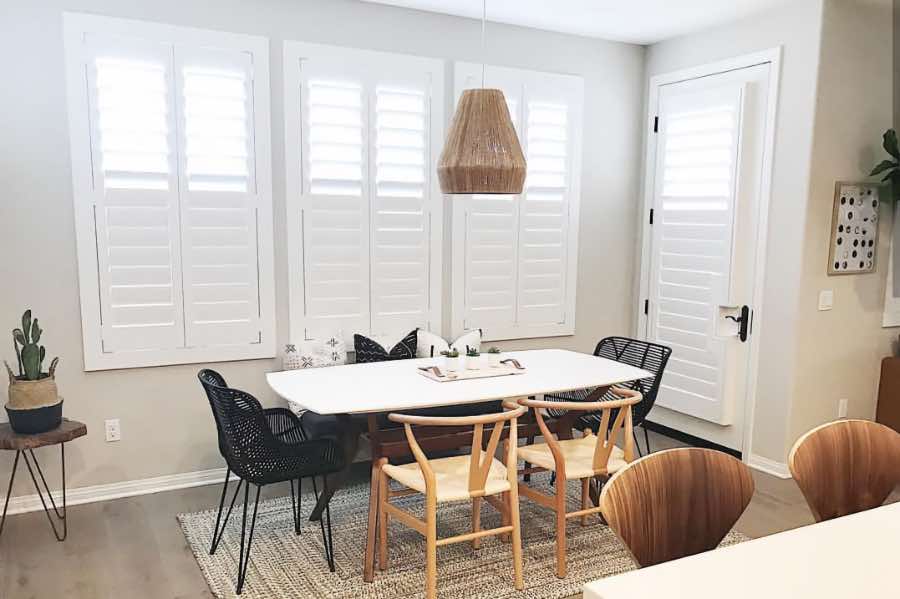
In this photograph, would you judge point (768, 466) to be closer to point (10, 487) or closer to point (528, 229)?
point (528, 229)

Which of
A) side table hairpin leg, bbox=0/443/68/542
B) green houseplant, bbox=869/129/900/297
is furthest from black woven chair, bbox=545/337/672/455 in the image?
side table hairpin leg, bbox=0/443/68/542

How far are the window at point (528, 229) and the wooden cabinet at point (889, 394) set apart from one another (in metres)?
1.92

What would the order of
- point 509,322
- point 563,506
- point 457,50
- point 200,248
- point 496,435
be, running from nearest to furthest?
1. point 496,435
2. point 563,506
3. point 200,248
4. point 457,50
5. point 509,322

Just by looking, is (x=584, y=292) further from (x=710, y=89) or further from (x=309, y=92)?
(x=309, y=92)

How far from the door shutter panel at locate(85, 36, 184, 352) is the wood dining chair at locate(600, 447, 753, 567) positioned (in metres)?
2.84

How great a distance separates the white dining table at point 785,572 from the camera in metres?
1.33

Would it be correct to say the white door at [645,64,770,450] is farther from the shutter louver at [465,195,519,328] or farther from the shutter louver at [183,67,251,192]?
the shutter louver at [183,67,251,192]

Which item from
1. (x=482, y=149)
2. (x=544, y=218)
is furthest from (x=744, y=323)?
(x=482, y=149)

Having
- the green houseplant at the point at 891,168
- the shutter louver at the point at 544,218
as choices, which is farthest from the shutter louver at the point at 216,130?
the green houseplant at the point at 891,168

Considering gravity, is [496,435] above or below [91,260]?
below

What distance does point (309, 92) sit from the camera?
3.99 meters

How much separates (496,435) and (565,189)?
8.47 ft

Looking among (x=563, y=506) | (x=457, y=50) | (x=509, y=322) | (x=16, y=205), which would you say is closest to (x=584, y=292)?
(x=509, y=322)

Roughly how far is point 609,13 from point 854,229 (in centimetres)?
190
